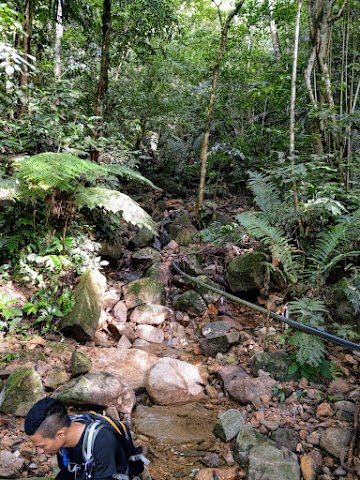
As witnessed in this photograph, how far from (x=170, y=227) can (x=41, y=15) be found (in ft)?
14.6

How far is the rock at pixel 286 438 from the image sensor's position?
2.40 meters

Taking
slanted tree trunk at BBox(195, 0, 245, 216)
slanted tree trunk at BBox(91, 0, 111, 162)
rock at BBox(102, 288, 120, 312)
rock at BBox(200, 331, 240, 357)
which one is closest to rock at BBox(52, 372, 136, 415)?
rock at BBox(200, 331, 240, 357)

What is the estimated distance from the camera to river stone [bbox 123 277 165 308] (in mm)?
4797

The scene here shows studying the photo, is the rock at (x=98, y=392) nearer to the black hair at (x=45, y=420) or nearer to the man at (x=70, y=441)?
the man at (x=70, y=441)

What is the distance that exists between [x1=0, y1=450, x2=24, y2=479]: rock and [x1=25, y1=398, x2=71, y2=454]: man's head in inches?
43.0

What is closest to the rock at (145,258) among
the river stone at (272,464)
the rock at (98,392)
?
the rock at (98,392)

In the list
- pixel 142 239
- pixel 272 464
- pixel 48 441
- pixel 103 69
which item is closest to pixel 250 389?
pixel 272 464

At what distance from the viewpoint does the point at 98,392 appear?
2.85 meters

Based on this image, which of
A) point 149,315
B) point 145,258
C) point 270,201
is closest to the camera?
point 149,315

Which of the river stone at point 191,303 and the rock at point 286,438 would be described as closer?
the rock at point 286,438

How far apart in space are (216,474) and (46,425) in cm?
147

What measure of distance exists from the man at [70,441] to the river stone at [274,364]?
2.04m

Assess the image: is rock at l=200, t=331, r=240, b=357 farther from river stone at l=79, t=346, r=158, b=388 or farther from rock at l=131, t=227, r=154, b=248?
rock at l=131, t=227, r=154, b=248

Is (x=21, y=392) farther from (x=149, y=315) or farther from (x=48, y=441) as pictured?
(x=149, y=315)
